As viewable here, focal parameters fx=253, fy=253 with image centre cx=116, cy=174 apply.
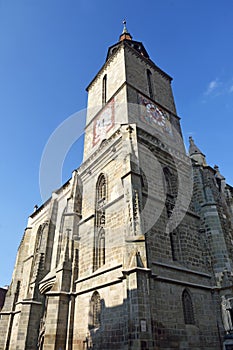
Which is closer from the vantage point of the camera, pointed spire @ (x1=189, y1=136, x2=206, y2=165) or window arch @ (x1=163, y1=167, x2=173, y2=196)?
window arch @ (x1=163, y1=167, x2=173, y2=196)

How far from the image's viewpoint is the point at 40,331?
1407 centimetres

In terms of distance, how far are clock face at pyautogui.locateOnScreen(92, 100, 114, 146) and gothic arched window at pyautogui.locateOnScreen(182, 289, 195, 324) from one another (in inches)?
404

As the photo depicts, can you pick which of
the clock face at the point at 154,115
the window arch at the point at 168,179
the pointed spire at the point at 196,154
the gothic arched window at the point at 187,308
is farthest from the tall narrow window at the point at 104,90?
the gothic arched window at the point at 187,308

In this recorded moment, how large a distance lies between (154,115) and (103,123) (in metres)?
3.60

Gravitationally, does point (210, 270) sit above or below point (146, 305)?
above

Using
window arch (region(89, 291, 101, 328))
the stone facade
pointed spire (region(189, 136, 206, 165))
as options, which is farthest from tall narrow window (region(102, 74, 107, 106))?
window arch (region(89, 291, 101, 328))

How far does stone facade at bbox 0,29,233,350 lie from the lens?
9070 millimetres

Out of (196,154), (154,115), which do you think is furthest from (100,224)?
(196,154)

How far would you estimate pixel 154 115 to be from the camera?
56.8 ft

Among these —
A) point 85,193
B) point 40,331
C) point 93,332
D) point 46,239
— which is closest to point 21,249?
point 46,239

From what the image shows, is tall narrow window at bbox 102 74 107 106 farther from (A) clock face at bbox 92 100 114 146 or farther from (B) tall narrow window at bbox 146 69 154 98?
(B) tall narrow window at bbox 146 69 154 98

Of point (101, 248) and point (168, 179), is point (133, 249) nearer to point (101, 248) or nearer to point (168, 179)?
point (101, 248)

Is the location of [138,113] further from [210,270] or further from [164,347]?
[164,347]

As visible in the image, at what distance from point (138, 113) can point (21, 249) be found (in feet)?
50.6
